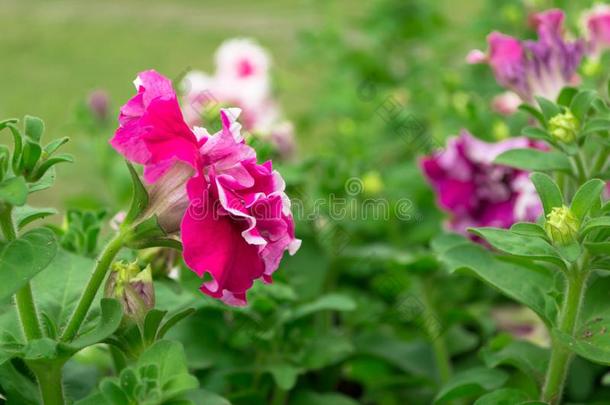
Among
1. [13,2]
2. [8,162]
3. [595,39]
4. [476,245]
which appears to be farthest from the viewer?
[13,2]

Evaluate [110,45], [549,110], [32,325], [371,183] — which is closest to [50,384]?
[32,325]

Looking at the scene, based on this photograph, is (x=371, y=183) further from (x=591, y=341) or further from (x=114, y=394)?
(x=114, y=394)

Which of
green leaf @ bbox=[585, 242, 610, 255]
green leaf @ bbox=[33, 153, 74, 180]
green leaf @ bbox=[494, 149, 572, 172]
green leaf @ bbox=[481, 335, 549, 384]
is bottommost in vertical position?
green leaf @ bbox=[481, 335, 549, 384]

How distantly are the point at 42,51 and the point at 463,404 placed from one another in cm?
295

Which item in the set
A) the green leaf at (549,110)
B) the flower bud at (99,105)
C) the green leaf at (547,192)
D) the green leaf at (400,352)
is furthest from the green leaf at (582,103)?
Answer: the flower bud at (99,105)

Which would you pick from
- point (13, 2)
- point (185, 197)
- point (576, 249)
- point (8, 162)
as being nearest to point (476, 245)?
point (576, 249)

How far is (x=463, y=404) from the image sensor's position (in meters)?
1.26

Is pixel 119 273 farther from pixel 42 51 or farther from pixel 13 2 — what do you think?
pixel 13 2

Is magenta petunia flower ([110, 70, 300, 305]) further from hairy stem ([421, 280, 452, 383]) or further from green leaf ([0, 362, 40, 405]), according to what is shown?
hairy stem ([421, 280, 452, 383])

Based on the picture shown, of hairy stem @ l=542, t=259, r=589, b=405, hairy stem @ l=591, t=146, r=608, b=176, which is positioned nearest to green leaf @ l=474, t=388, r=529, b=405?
hairy stem @ l=542, t=259, r=589, b=405

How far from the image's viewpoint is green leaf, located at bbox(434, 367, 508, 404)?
96 cm

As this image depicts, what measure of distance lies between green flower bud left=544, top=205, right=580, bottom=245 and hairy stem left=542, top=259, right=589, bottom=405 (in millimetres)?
50

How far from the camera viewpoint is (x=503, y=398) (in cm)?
88

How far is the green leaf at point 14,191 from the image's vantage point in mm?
695
